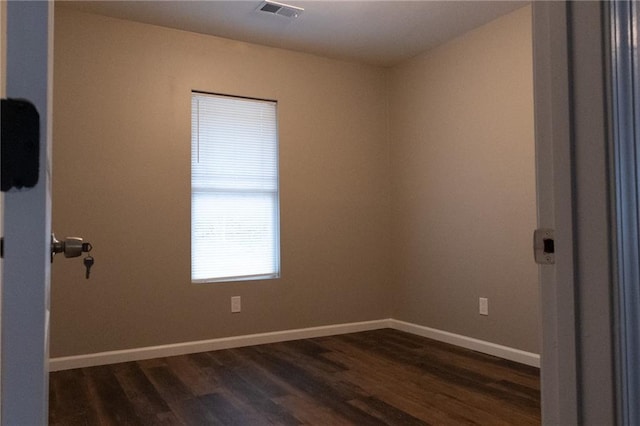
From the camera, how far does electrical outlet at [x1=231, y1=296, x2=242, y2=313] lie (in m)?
3.81

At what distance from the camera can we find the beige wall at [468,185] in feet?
10.9

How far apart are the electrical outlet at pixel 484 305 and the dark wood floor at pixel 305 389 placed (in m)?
0.32

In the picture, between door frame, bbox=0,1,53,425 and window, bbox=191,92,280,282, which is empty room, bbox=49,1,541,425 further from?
door frame, bbox=0,1,53,425

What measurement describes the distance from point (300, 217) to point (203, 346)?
130cm

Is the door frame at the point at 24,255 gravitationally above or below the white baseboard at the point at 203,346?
above

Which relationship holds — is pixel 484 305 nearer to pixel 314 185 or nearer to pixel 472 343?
pixel 472 343

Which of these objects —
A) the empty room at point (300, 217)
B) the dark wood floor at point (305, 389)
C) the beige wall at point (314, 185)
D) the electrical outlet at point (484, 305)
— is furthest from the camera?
Answer: the electrical outlet at point (484, 305)

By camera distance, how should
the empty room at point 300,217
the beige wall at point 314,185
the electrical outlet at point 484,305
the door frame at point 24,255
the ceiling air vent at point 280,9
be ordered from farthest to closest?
the electrical outlet at point 484,305, the beige wall at point 314,185, the ceiling air vent at point 280,9, the empty room at point 300,217, the door frame at point 24,255

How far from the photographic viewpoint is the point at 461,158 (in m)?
3.82

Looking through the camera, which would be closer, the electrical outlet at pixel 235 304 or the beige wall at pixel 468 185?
the beige wall at pixel 468 185

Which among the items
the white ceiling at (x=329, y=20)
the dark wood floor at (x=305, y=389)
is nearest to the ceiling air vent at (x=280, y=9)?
the white ceiling at (x=329, y=20)

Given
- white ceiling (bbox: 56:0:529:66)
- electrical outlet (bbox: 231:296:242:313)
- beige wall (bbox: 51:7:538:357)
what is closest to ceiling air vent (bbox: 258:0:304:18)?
white ceiling (bbox: 56:0:529:66)

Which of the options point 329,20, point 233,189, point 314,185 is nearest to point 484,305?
point 314,185

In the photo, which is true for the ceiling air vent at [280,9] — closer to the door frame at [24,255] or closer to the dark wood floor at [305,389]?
the dark wood floor at [305,389]
